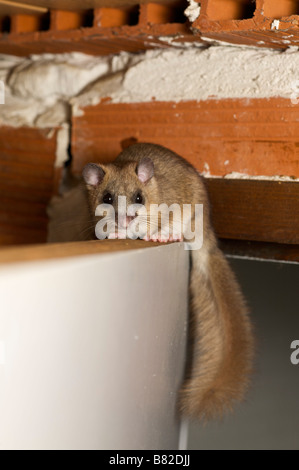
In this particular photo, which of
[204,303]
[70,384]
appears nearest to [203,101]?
[204,303]

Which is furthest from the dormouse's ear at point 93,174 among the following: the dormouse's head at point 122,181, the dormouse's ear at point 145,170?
the dormouse's ear at point 145,170

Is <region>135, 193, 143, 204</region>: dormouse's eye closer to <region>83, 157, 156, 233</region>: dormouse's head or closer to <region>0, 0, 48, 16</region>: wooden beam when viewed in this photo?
<region>83, 157, 156, 233</region>: dormouse's head

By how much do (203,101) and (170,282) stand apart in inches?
32.8

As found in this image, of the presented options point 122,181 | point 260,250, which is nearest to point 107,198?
point 122,181

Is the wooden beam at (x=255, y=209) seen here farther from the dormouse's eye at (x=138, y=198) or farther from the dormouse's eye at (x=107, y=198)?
the dormouse's eye at (x=107, y=198)

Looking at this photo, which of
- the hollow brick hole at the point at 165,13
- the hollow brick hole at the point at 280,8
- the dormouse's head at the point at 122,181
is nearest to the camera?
the hollow brick hole at the point at 280,8

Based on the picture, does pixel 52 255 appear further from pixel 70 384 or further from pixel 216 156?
pixel 216 156

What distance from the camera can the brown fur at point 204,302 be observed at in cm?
167

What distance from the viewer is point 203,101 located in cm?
201

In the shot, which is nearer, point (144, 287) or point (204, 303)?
point (144, 287)

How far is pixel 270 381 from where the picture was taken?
6.93 feet

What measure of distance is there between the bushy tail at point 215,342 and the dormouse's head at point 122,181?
0.31 meters

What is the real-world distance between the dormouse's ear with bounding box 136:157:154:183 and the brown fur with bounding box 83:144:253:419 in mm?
20

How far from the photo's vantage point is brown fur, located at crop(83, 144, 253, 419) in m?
1.67
